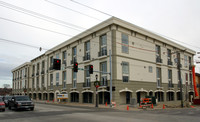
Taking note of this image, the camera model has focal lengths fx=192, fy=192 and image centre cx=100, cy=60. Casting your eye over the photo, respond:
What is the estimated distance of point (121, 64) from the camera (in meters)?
31.6

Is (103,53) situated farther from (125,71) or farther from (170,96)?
(170,96)

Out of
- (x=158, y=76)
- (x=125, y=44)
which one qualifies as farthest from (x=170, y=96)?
(x=125, y=44)

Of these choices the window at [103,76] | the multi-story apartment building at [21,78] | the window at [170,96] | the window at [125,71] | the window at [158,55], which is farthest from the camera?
the multi-story apartment building at [21,78]

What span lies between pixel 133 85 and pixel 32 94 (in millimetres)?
42654

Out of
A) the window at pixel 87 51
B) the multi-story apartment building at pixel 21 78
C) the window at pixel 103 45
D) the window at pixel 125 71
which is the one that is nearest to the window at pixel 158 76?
the window at pixel 125 71

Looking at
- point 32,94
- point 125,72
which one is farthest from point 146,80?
point 32,94

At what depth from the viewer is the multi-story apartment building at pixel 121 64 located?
3166cm

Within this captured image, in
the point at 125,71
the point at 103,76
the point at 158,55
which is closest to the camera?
the point at 125,71

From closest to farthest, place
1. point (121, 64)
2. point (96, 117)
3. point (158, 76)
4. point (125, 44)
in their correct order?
point (96, 117) < point (121, 64) < point (125, 44) < point (158, 76)

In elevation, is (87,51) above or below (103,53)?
above

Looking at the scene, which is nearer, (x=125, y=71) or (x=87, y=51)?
(x=125, y=71)

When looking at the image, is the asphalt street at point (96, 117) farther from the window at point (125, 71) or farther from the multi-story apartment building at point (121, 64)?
the window at point (125, 71)

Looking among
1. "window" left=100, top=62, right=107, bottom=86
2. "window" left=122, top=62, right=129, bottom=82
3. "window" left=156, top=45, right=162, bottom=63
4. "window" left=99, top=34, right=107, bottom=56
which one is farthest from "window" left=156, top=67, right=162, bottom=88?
"window" left=99, top=34, right=107, bottom=56

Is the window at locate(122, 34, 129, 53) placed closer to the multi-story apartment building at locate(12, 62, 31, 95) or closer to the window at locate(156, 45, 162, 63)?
the window at locate(156, 45, 162, 63)
